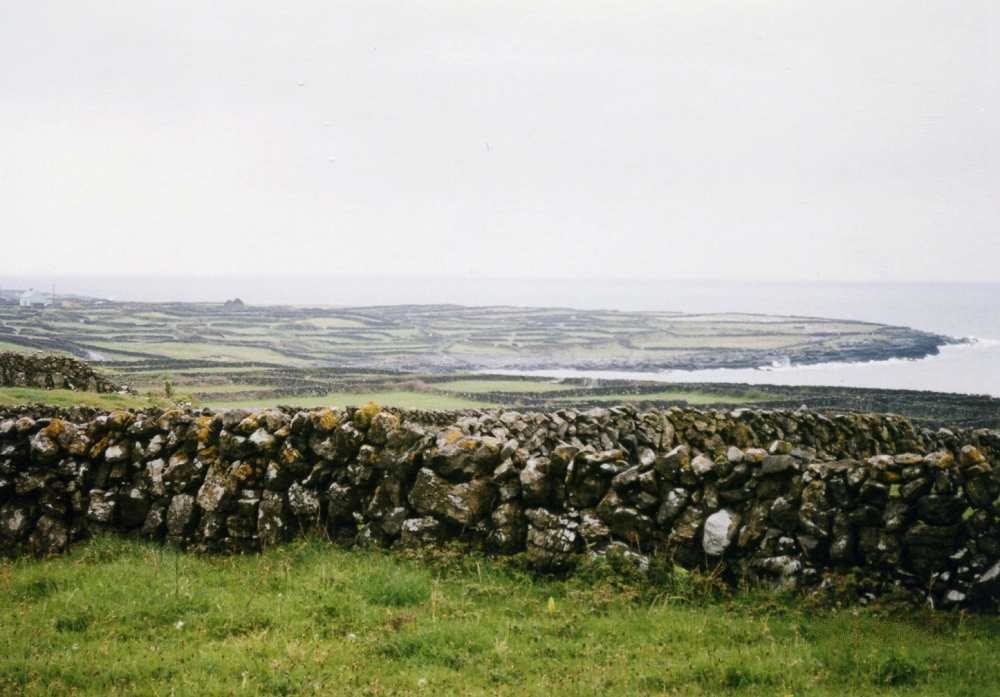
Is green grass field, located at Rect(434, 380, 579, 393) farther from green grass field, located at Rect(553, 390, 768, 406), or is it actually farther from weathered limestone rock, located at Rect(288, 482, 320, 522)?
weathered limestone rock, located at Rect(288, 482, 320, 522)

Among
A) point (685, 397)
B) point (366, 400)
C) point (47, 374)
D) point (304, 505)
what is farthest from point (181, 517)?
point (685, 397)

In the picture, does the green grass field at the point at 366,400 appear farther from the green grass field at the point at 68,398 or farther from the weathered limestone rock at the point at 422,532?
the weathered limestone rock at the point at 422,532

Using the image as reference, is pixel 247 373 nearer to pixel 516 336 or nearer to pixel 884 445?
pixel 884 445

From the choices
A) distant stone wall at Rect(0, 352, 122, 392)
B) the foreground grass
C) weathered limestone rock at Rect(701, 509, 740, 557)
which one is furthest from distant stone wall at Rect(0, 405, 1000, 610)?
distant stone wall at Rect(0, 352, 122, 392)

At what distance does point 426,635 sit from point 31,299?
16409 cm

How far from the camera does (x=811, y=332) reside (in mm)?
146250

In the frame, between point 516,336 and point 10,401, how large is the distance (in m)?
132

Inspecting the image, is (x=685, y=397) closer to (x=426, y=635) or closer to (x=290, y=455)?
(x=290, y=455)

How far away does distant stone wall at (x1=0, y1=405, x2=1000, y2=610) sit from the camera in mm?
8734

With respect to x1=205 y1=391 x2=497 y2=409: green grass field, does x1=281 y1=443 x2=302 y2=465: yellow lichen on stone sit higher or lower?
higher

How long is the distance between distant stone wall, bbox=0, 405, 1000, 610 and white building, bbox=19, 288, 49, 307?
143754 mm

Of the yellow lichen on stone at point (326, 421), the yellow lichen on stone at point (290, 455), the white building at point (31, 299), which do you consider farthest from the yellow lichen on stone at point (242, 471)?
the white building at point (31, 299)

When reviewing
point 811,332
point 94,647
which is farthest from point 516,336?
point 94,647

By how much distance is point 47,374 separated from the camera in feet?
106
